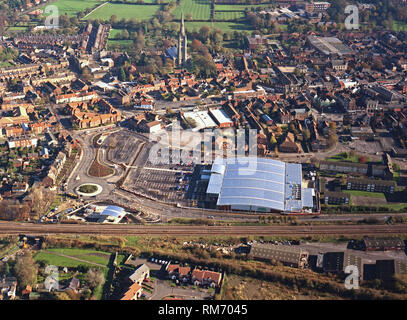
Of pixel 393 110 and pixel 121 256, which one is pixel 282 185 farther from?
pixel 393 110

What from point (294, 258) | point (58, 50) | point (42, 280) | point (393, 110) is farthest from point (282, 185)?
point (58, 50)

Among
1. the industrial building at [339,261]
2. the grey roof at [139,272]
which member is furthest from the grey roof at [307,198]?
the grey roof at [139,272]

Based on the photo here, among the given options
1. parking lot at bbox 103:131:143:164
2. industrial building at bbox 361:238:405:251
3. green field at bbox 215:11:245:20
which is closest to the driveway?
industrial building at bbox 361:238:405:251

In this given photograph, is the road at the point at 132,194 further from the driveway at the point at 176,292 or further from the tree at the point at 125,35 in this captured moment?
the tree at the point at 125,35

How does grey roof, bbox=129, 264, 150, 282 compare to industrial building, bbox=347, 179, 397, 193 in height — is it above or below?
below

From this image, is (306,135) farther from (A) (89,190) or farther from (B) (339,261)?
(A) (89,190)

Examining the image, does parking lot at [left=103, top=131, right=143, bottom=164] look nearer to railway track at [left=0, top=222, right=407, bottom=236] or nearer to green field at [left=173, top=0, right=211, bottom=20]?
railway track at [left=0, top=222, right=407, bottom=236]
